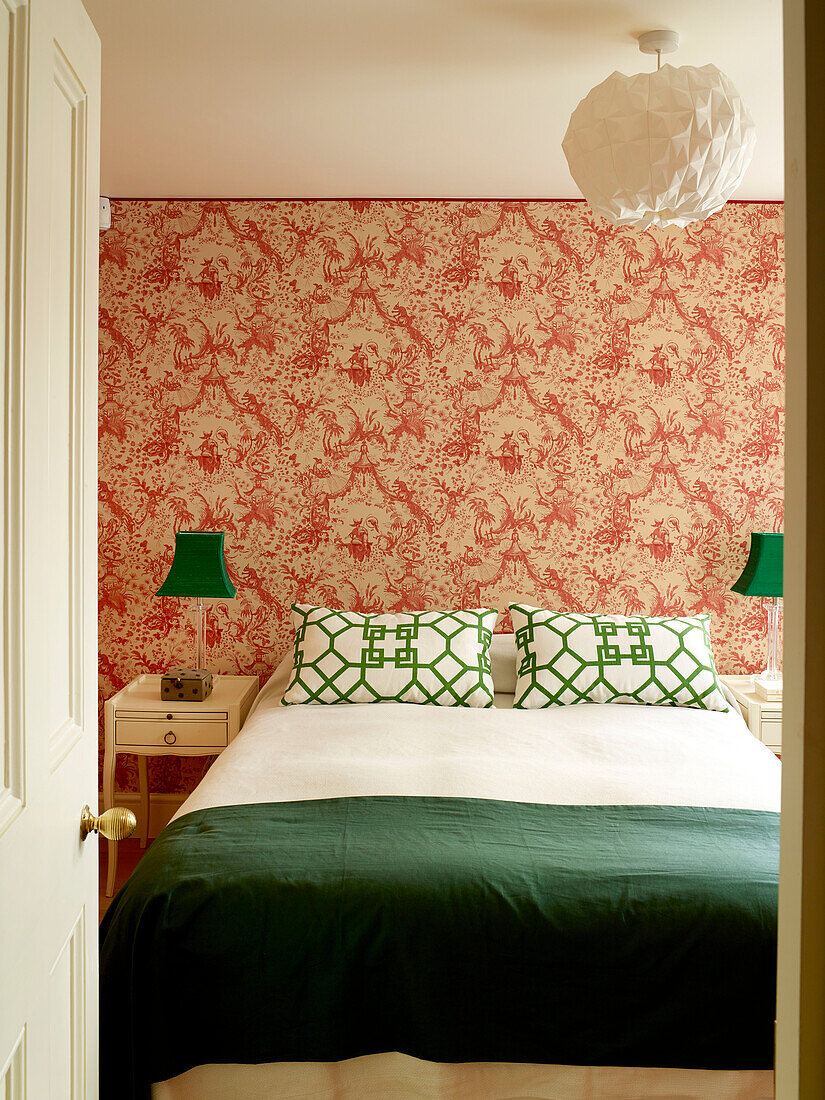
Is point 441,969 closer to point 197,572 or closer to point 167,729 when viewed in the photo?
point 167,729

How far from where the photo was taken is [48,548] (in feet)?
3.32

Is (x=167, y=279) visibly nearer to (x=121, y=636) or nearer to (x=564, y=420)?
(x=121, y=636)

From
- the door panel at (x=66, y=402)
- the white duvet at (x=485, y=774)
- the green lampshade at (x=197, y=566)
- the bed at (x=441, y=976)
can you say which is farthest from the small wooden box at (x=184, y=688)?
the door panel at (x=66, y=402)

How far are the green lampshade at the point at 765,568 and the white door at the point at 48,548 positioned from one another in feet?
9.00

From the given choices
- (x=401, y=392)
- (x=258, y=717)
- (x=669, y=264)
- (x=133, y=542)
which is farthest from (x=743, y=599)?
(x=133, y=542)

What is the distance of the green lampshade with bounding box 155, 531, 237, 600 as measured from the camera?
3.42 m

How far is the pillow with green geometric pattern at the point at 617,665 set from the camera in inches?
124

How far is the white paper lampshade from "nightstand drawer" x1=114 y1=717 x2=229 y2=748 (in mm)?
2263

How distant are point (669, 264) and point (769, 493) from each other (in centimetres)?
101

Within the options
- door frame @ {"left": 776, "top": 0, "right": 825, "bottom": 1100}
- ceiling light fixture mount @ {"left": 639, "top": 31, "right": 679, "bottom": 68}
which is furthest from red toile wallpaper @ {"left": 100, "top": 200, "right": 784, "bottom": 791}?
door frame @ {"left": 776, "top": 0, "right": 825, "bottom": 1100}

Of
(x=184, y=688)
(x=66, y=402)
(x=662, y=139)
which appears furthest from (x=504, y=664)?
(x=66, y=402)

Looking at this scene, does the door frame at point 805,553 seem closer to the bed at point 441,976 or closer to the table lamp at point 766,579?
Result: the bed at point 441,976

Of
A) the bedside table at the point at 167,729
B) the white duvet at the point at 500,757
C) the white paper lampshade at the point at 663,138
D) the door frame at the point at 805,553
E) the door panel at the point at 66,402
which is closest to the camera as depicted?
the door frame at the point at 805,553

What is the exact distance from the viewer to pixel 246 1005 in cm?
178
